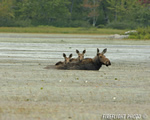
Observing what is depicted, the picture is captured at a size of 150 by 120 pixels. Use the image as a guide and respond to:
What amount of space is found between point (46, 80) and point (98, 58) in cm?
334

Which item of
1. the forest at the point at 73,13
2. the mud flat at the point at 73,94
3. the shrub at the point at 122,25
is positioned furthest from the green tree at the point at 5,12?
the mud flat at the point at 73,94

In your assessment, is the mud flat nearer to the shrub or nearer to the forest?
the shrub

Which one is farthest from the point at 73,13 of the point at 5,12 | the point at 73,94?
the point at 73,94

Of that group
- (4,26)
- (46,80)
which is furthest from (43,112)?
(4,26)

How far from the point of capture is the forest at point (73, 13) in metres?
75.9

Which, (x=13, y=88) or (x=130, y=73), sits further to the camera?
(x=130, y=73)

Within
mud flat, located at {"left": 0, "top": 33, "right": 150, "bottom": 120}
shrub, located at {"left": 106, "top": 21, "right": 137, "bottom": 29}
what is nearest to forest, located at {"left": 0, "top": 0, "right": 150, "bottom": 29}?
shrub, located at {"left": 106, "top": 21, "right": 137, "bottom": 29}

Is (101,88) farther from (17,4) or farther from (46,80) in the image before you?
(17,4)

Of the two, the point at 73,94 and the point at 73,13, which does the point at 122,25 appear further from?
the point at 73,94

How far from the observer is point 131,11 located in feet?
261

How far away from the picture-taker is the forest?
75.9 m

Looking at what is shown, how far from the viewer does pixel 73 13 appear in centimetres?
8412

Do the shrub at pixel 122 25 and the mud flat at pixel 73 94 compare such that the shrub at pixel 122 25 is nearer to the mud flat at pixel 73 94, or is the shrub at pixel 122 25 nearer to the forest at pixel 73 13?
the forest at pixel 73 13

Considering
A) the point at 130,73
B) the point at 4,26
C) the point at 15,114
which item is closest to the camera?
the point at 15,114
